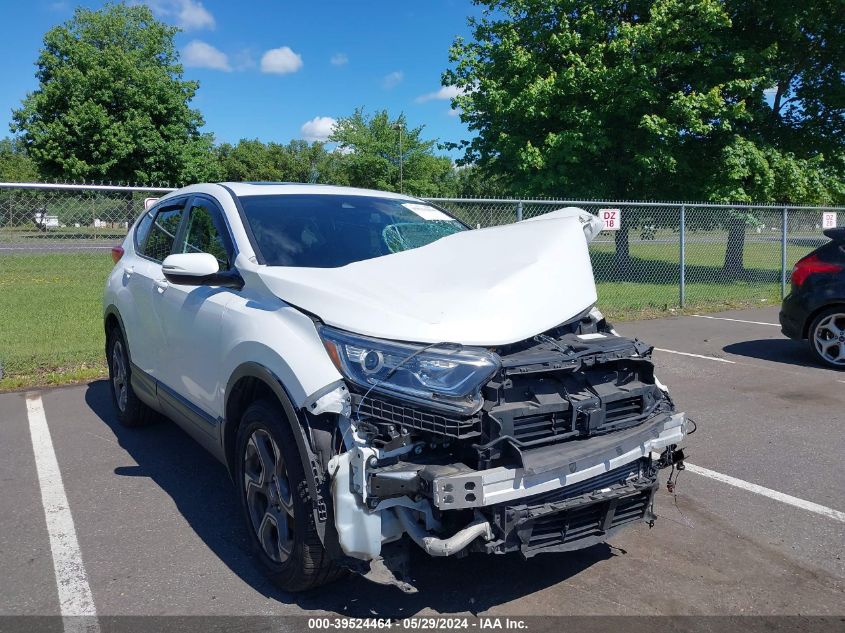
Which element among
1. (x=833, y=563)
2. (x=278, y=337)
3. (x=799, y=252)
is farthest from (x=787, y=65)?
(x=278, y=337)

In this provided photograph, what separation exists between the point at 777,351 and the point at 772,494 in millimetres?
5185

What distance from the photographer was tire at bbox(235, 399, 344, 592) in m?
2.82

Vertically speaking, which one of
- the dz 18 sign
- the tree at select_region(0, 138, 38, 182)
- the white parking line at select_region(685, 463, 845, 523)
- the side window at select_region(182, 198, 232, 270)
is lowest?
the white parking line at select_region(685, 463, 845, 523)

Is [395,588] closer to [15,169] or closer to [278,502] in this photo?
[278,502]

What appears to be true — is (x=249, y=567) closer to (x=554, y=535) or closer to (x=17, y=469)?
(x=554, y=535)

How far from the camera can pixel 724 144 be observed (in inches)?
682

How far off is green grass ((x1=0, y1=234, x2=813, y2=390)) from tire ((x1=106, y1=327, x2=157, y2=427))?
1995mm

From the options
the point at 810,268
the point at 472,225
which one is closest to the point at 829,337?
the point at 810,268

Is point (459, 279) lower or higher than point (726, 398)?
higher

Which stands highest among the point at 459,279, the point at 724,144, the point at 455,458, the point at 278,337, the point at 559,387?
the point at 724,144

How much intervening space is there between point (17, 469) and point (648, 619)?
4.23 metres

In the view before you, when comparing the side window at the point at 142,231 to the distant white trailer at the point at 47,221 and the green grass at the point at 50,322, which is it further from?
the distant white trailer at the point at 47,221

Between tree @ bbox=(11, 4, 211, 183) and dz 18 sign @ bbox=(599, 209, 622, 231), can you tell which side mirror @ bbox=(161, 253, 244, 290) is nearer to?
dz 18 sign @ bbox=(599, 209, 622, 231)

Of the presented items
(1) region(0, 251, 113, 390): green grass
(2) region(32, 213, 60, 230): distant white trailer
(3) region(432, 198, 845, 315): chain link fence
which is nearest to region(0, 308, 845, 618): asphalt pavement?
(1) region(0, 251, 113, 390): green grass
